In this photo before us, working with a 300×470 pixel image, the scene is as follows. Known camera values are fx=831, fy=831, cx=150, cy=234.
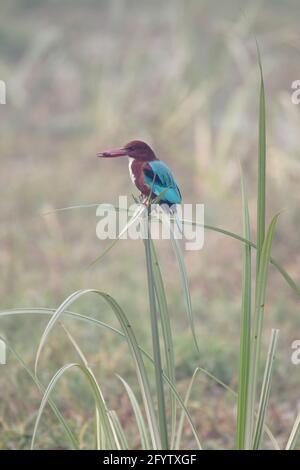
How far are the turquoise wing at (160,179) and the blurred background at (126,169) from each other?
75 centimetres

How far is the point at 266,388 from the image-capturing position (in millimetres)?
1011

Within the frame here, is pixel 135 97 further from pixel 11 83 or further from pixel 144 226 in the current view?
pixel 144 226

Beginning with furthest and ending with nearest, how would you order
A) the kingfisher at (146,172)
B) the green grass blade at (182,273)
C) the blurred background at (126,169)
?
the blurred background at (126,169)
the kingfisher at (146,172)
the green grass blade at (182,273)

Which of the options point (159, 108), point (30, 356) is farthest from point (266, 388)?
point (159, 108)

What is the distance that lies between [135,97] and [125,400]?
2.04 meters

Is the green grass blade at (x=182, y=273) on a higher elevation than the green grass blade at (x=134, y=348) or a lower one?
higher

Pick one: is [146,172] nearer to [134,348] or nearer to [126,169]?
[134,348]

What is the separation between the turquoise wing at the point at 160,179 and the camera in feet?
3.19

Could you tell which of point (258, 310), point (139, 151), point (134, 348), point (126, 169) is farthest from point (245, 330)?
point (126, 169)

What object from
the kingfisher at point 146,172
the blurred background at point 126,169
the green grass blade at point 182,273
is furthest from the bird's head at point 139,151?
the blurred background at point 126,169

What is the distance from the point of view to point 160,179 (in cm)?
98

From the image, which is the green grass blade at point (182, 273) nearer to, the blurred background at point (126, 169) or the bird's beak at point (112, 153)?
the bird's beak at point (112, 153)

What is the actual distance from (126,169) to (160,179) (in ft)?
7.86
